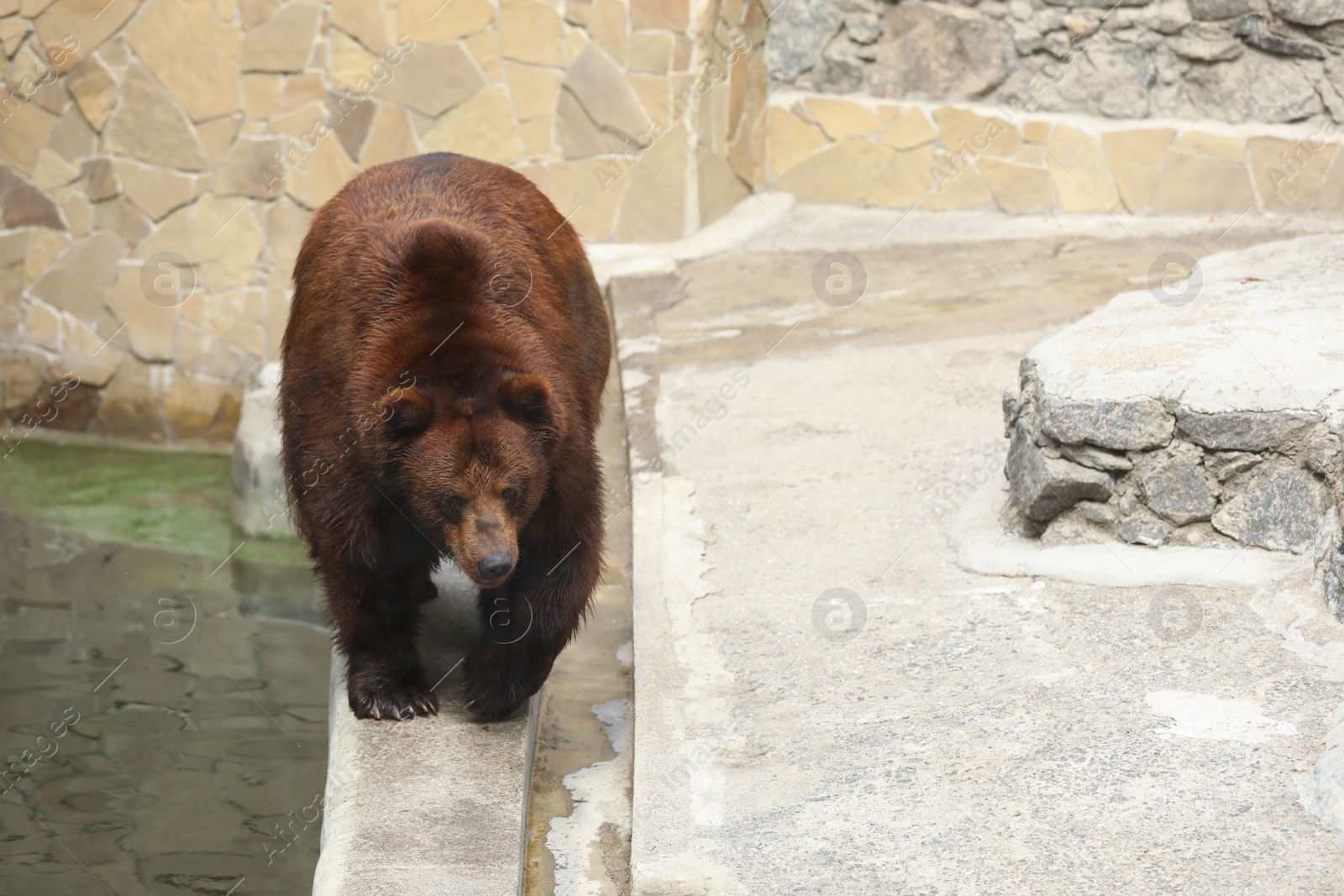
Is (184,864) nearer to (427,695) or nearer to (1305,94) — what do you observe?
(427,695)

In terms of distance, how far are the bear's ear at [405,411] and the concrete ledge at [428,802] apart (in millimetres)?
975

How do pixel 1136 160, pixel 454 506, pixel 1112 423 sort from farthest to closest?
pixel 1136 160
pixel 1112 423
pixel 454 506

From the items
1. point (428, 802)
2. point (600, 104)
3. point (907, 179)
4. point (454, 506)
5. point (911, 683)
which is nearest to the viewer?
point (454, 506)

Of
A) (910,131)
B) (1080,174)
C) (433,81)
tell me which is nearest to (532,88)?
(433,81)

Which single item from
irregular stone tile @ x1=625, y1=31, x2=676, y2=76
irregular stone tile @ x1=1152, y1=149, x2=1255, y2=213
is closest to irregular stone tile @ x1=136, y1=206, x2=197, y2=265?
irregular stone tile @ x1=625, y1=31, x2=676, y2=76

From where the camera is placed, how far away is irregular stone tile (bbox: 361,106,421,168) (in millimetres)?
8398

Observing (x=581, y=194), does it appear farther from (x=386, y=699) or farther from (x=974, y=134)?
(x=386, y=699)

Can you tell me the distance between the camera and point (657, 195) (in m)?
8.58

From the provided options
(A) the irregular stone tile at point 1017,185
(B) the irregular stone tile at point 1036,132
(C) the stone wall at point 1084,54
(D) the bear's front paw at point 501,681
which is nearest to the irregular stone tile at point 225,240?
(C) the stone wall at point 1084,54

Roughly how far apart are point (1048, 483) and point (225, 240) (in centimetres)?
589

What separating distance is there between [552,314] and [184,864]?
2280mm

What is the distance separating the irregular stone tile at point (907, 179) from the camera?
9117 millimetres

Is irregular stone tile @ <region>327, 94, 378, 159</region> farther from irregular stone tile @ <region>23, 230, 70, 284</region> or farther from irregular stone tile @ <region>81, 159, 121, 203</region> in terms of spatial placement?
irregular stone tile @ <region>23, 230, 70, 284</region>

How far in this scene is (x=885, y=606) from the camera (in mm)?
4418
